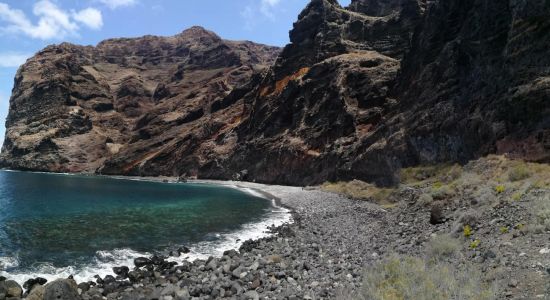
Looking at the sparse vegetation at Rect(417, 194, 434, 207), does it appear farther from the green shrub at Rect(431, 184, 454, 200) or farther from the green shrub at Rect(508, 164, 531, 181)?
the green shrub at Rect(508, 164, 531, 181)

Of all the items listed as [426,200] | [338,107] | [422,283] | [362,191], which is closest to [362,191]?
[362,191]

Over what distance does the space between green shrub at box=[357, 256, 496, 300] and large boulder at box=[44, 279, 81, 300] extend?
11098 mm

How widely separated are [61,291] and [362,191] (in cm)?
3939

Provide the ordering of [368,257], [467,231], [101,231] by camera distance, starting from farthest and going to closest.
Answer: [101,231] → [368,257] → [467,231]

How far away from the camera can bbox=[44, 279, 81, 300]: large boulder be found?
46.4ft

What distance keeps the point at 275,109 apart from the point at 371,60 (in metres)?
30.4

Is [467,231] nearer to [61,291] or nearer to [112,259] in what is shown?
[61,291]

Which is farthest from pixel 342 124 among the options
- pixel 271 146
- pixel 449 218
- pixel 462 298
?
pixel 462 298

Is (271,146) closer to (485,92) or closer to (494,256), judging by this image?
(485,92)

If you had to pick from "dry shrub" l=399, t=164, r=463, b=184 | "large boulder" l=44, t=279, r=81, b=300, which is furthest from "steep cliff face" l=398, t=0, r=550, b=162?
"large boulder" l=44, t=279, r=81, b=300

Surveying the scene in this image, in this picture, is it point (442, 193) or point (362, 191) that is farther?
point (362, 191)

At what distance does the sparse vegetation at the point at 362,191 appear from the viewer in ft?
126

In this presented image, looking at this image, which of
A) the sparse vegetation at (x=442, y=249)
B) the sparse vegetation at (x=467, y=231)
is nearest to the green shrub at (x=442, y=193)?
the sparse vegetation at (x=467, y=231)

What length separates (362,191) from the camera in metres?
48.4
